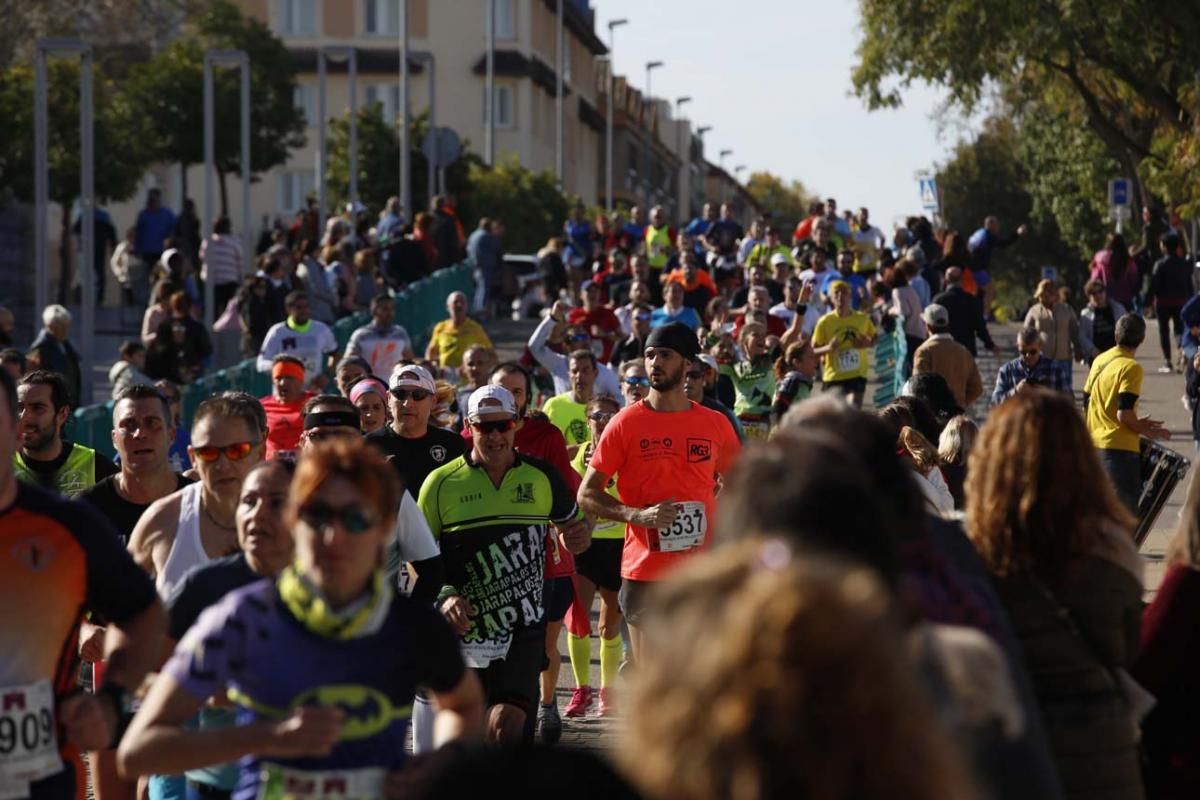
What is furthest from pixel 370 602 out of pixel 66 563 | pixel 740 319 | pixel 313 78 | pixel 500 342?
pixel 313 78

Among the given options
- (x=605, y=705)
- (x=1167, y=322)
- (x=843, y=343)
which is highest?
(x=1167, y=322)

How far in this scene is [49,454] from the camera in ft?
31.2

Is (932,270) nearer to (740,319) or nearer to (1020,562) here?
(740,319)

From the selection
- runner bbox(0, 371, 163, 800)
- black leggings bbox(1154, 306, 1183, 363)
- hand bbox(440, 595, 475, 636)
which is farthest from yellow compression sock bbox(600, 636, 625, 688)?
black leggings bbox(1154, 306, 1183, 363)

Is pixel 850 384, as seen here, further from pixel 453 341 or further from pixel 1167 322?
pixel 1167 322

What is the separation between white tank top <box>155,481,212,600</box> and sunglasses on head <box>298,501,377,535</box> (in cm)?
216

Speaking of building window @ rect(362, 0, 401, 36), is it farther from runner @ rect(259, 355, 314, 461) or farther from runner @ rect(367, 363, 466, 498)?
runner @ rect(367, 363, 466, 498)

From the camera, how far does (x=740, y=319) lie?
24250 mm

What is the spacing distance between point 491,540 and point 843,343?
12660mm

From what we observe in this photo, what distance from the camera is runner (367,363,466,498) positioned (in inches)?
401

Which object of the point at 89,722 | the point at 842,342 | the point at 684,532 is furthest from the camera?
the point at 842,342

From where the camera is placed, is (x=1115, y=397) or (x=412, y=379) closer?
(x=412, y=379)

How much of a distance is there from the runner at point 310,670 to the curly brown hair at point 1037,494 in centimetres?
128

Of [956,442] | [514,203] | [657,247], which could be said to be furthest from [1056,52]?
[956,442]
